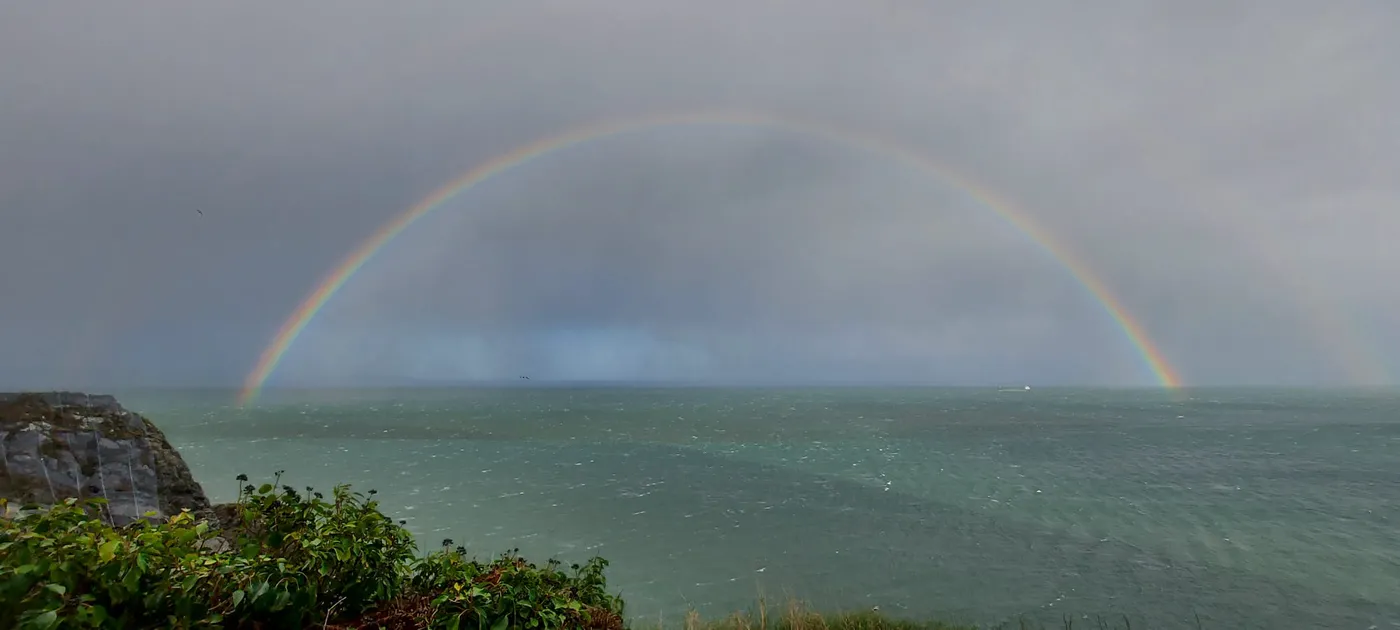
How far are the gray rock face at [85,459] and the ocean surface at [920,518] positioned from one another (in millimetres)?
12645

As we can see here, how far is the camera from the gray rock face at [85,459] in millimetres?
10484

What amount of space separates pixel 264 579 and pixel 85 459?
31.6ft

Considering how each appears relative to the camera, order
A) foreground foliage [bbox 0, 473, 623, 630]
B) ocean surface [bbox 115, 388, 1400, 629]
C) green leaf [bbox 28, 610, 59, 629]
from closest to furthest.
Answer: green leaf [bbox 28, 610, 59, 629] < foreground foliage [bbox 0, 473, 623, 630] < ocean surface [bbox 115, 388, 1400, 629]

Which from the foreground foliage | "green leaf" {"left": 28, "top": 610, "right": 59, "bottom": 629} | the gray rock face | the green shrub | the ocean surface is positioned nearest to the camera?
"green leaf" {"left": 28, "top": 610, "right": 59, "bottom": 629}

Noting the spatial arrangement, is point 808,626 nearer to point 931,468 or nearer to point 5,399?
point 5,399

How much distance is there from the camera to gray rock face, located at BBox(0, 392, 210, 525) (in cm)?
1048

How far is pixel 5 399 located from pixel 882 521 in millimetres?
32412

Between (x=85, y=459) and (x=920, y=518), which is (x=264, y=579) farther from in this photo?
(x=920, y=518)

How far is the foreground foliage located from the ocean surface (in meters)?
14.5

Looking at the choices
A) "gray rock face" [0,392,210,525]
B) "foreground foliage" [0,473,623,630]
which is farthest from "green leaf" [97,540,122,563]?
"gray rock face" [0,392,210,525]

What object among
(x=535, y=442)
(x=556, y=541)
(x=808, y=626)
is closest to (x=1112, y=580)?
(x=808, y=626)

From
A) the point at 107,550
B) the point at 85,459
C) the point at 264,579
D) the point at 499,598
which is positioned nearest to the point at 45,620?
the point at 107,550

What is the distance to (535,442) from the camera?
75875mm

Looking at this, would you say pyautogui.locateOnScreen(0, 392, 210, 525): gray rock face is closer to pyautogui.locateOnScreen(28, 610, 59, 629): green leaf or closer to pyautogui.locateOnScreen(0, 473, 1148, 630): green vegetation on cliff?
pyautogui.locateOnScreen(0, 473, 1148, 630): green vegetation on cliff
